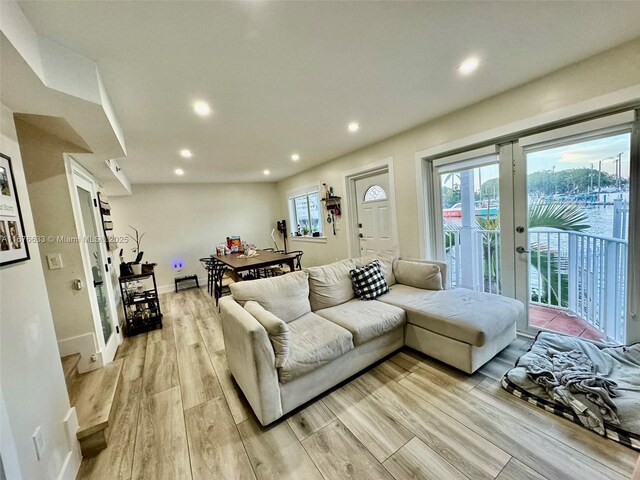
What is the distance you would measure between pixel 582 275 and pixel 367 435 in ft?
8.37

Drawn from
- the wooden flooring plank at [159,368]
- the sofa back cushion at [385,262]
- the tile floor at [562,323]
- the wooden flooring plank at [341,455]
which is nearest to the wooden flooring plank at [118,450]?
the wooden flooring plank at [159,368]

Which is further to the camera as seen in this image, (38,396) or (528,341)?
(528,341)

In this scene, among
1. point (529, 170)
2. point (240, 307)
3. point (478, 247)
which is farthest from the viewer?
point (478, 247)

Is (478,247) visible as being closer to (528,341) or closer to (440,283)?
(440,283)

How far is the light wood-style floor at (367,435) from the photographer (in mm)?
1376

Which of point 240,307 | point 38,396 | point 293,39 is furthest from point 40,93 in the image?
point 240,307

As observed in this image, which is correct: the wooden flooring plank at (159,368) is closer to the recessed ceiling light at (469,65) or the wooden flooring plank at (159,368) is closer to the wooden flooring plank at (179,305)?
the wooden flooring plank at (179,305)

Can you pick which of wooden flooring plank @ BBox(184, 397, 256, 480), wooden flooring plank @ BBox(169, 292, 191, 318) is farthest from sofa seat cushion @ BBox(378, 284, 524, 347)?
wooden flooring plank @ BBox(169, 292, 191, 318)

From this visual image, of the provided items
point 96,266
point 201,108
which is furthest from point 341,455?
point 96,266

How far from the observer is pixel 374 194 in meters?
4.20

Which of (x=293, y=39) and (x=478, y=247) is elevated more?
(x=293, y=39)

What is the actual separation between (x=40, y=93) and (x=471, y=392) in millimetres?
3290

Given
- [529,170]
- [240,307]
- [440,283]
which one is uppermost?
[529,170]

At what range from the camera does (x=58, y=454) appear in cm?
138
